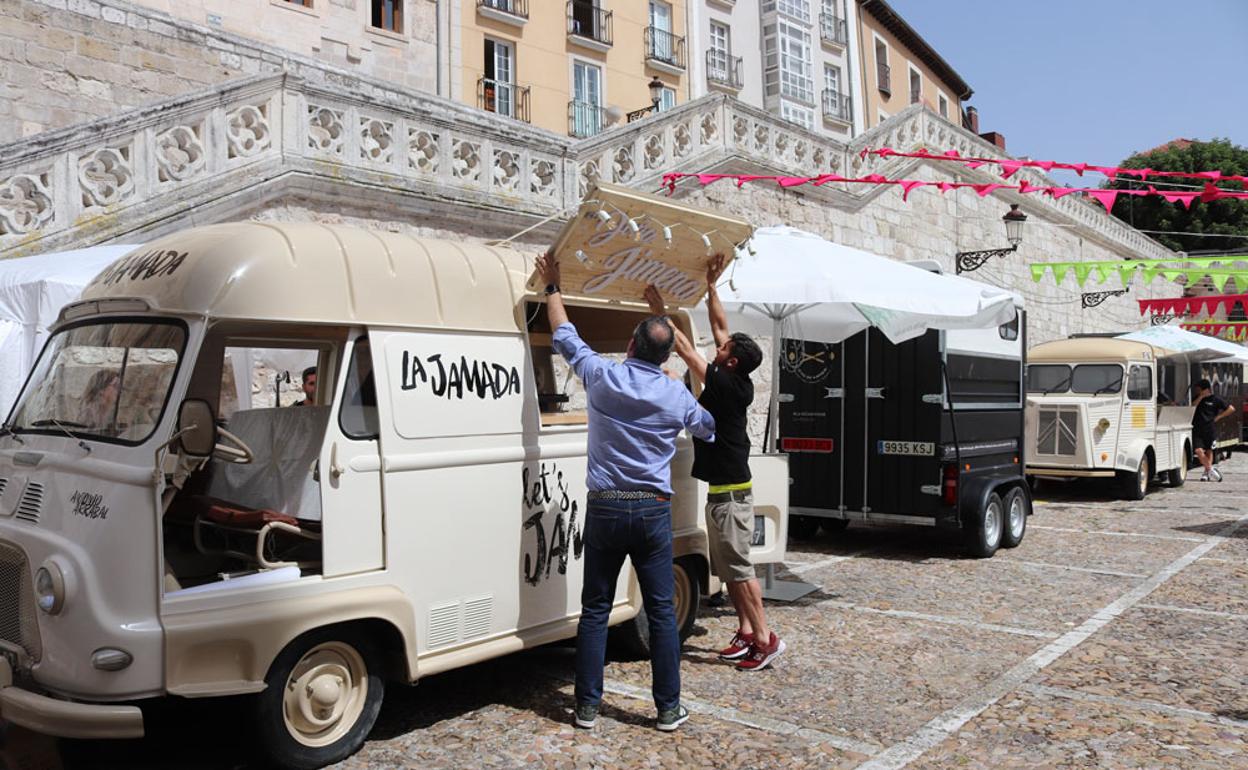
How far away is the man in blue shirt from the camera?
4500mm

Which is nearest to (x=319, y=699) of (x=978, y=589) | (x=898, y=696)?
(x=898, y=696)

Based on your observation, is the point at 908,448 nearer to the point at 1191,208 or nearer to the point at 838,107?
the point at 838,107

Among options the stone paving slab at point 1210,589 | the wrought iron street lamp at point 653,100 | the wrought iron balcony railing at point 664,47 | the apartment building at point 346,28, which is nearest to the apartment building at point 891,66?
the wrought iron balcony railing at point 664,47

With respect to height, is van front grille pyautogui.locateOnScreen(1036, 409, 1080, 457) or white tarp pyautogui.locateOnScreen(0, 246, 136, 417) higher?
white tarp pyautogui.locateOnScreen(0, 246, 136, 417)

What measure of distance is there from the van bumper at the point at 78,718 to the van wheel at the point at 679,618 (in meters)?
2.75

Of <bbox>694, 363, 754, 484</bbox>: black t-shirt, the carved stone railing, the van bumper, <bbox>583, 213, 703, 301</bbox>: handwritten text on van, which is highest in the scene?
the carved stone railing

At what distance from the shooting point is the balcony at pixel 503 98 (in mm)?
22984

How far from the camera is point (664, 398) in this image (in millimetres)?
4629

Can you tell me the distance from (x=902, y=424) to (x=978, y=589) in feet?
6.37

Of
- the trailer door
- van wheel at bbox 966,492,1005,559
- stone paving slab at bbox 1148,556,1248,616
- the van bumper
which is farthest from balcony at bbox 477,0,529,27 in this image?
the van bumper

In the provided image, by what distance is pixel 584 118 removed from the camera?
26234 mm

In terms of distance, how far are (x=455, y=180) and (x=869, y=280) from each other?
640cm

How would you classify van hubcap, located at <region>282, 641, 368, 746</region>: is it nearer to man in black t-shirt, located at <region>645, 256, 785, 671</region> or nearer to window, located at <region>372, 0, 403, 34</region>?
man in black t-shirt, located at <region>645, 256, 785, 671</region>

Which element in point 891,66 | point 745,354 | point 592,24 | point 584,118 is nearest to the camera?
point 745,354
